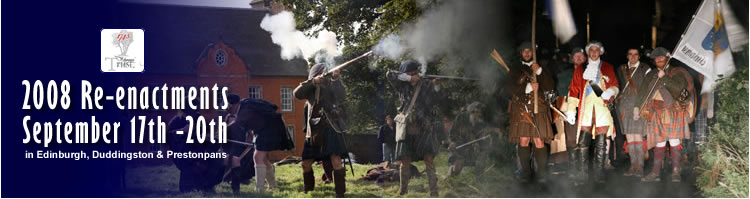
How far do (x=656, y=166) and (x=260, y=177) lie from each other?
4748mm

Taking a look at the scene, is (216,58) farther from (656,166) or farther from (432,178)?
(656,166)

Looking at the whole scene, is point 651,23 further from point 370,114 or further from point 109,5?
point 109,5

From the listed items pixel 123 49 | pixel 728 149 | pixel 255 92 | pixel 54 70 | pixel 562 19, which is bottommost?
pixel 728 149

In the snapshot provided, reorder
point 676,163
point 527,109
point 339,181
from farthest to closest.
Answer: point 676,163 → point 527,109 → point 339,181

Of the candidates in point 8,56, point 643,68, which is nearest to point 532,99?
point 643,68

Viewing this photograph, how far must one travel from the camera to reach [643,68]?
1084 cm

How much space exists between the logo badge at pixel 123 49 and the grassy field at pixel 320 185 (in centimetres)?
121

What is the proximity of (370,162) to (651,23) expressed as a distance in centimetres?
378

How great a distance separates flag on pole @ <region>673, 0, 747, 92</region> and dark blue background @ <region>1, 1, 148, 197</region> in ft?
22.0

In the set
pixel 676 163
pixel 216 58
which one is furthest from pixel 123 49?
pixel 676 163

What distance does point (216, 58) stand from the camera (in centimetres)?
1040

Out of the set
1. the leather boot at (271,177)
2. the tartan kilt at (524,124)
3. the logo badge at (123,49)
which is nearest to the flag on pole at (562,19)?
the tartan kilt at (524,124)

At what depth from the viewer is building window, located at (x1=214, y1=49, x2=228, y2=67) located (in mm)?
10391

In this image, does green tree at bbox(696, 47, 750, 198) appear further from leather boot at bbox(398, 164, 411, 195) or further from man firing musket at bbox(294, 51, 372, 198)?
man firing musket at bbox(294, 51, 372, 198)
